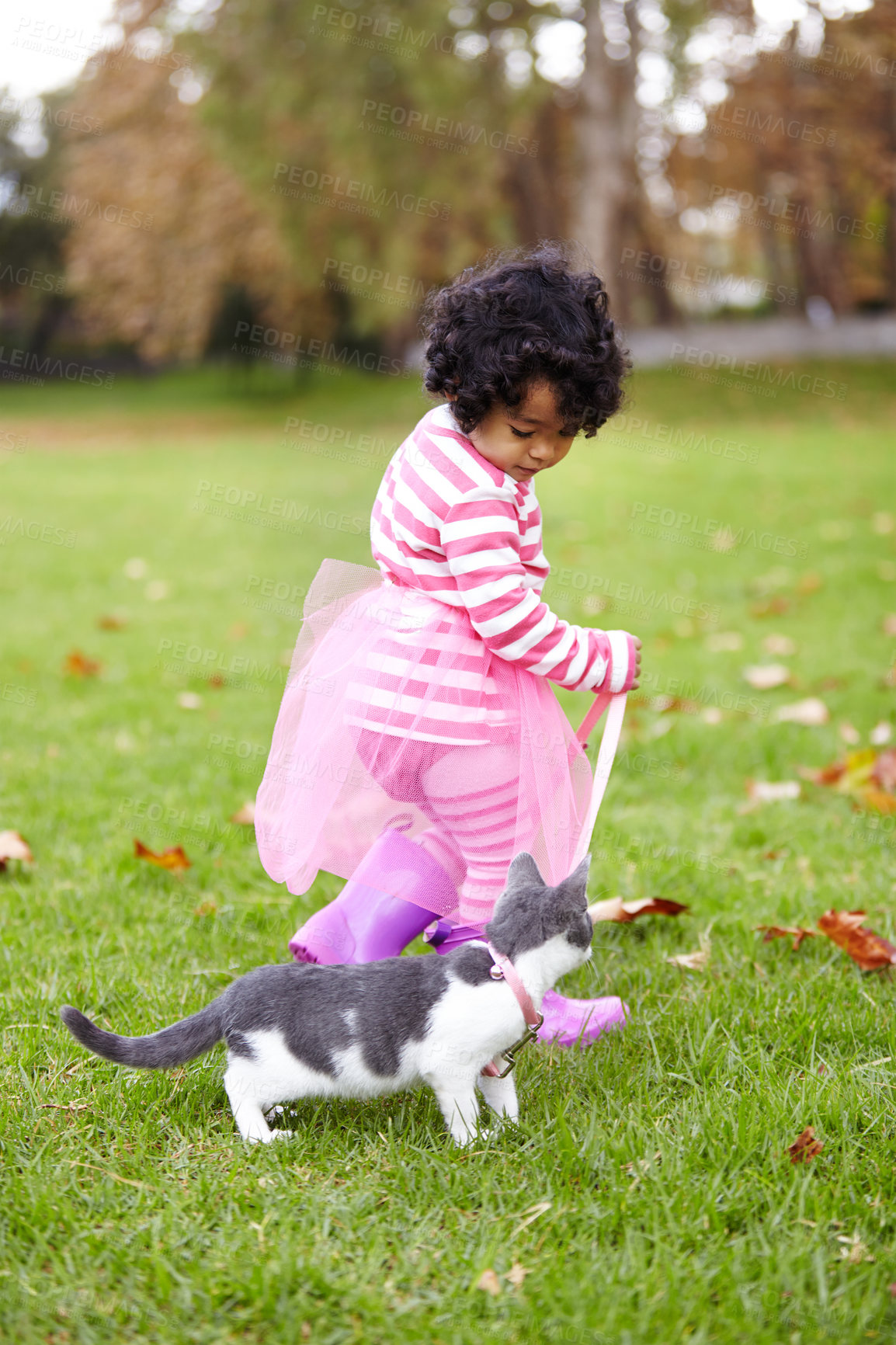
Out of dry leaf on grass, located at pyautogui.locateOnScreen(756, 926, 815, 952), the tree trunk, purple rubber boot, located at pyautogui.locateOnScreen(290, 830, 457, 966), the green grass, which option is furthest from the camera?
the tree trunk

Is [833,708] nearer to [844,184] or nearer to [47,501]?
[47,501]

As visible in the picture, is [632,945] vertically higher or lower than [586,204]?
lower

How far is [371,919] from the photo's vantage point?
2.46 metres

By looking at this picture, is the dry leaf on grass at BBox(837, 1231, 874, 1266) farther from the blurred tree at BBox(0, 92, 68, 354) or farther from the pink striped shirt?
the blurred tree at BBox(0, 92, 68, 354)

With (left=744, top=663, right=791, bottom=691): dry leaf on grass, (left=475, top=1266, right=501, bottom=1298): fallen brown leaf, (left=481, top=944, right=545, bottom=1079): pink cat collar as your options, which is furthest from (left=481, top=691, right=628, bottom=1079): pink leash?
(left=744, top=663, right=791, bottom=691): dry leaf on grass

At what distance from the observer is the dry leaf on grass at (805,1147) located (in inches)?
76.2

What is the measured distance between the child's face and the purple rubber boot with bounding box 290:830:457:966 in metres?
0.80

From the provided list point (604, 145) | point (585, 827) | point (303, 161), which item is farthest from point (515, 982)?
point (303, 161)

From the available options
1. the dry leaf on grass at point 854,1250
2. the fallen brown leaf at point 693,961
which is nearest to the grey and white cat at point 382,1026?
the dry leaf on grass at point 854,1250

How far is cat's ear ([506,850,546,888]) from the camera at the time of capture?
2.07 m

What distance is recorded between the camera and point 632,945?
2.85 metres

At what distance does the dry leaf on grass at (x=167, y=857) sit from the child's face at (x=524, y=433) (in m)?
1.68

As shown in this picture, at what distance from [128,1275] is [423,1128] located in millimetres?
596

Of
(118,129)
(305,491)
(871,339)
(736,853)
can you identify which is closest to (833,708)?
(736,853)
